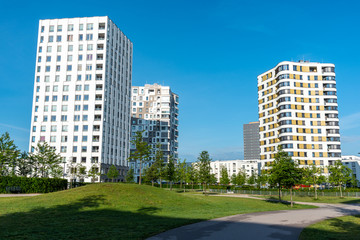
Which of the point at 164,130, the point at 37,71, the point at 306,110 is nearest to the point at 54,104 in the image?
the point at 37,71

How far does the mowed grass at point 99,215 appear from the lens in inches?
623

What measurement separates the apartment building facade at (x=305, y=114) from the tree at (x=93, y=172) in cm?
6201

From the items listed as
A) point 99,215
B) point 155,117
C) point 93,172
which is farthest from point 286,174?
point 155,117

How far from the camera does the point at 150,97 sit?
515 feet

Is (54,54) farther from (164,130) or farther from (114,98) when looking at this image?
(164,130)

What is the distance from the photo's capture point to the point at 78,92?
9131 cm

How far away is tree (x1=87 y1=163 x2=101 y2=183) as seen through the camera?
76.9 meters

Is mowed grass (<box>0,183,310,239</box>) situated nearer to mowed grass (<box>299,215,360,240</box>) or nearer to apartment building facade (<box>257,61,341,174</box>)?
mowed grass (<box>299,215,360,240</box>)

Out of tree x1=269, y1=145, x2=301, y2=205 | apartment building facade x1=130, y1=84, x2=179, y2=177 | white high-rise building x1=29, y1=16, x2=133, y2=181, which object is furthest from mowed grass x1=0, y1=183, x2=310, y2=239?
apartment building facade x1=130, y1=84, x2=179, y2=177

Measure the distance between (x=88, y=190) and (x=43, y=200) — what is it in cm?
508

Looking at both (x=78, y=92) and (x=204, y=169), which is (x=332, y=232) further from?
(x=78, y=92)

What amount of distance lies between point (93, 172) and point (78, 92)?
28965 mm

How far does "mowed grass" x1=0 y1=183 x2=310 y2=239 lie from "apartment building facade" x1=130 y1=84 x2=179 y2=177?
11290cm

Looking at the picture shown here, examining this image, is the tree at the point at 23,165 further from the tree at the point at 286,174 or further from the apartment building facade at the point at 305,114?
the apartment building facade at the point at 305,114
